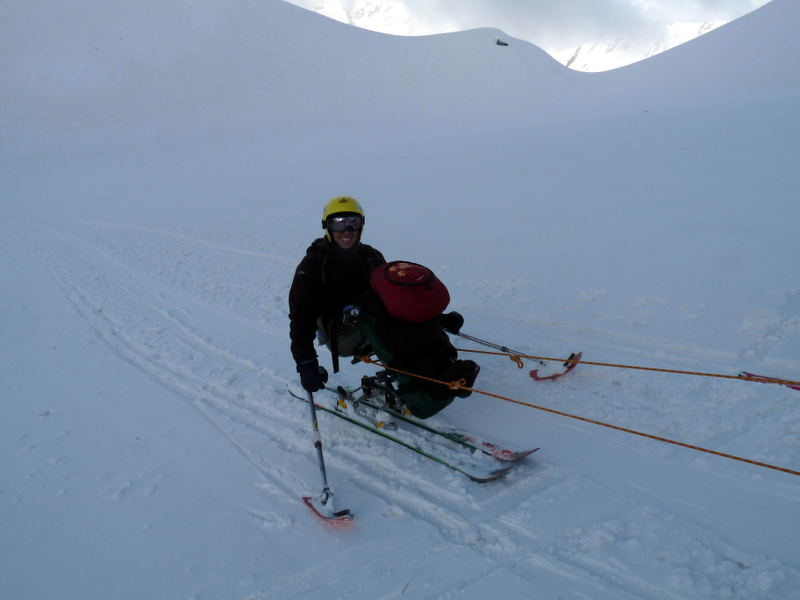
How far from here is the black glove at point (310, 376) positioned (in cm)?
370

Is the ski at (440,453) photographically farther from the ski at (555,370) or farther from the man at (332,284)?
the ski at (555,370)

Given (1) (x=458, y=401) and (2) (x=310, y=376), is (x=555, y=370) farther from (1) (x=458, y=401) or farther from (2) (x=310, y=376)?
(2) (x=310, y=376)

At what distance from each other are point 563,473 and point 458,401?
1.19 meters

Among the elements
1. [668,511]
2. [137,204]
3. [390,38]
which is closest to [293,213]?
[137,204]

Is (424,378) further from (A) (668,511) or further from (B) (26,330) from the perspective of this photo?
(B) (26,330)

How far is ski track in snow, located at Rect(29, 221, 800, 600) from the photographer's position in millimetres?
2674

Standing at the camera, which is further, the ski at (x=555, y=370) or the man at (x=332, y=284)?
the ski at (x=555, y=370)

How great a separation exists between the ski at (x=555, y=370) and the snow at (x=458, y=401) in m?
0.09

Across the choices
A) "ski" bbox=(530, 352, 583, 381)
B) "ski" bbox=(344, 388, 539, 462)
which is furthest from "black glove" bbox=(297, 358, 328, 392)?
"ski" bbox=(530, 352, 583, 381)

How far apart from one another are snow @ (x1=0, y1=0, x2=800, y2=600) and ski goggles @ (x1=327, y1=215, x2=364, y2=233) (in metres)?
1.61

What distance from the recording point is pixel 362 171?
660 inches

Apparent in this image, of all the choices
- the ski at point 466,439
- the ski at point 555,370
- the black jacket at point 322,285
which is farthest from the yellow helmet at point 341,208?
the ski at point 555,370

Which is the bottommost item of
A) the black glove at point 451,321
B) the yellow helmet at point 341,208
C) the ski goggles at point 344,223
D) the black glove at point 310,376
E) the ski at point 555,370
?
the black glove at point 310,376

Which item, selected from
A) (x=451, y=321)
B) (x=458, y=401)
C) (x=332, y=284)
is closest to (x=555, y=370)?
(x=458, y=401)
